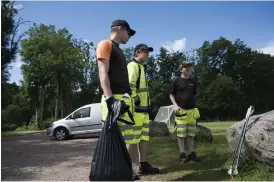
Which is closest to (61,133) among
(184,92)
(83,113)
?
(83,113)

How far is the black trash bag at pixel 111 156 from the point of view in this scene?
318cm

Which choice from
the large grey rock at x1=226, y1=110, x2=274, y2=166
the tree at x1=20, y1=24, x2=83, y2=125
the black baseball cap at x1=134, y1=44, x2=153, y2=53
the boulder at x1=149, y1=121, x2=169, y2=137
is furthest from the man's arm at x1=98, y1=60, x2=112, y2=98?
the tree at x1=20, y1=24, x2=83, y2=125

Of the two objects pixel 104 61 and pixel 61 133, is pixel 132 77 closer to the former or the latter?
pixel 104 61

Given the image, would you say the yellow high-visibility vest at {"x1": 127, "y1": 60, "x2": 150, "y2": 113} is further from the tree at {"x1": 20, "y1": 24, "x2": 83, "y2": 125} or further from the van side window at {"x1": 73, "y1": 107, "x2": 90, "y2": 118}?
the tree at {"x1": 20, "y1": 24, "x2": 83, "y2": 125}

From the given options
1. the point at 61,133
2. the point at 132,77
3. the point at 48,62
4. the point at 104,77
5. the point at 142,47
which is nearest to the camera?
the point at 104,77

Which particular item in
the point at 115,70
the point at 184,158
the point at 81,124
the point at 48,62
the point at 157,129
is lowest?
the point at 184,158

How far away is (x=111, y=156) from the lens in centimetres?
322

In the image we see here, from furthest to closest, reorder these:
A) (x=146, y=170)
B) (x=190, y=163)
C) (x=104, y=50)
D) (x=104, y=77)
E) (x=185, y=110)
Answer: (x=185, y=110)
(x=190, y=163)
(x=146, y=170)
(x=104, y=50)
(x=104, y=77)

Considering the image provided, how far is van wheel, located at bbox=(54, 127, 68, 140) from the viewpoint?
16125 mm

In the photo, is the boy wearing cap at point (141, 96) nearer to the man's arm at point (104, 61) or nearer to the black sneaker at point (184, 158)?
the black sneaker at point (184, 158)

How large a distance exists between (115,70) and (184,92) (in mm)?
2552

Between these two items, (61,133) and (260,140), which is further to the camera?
(61,133)

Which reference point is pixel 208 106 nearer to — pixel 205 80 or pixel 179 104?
pixel 205 80

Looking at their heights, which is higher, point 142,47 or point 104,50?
point 142,47
